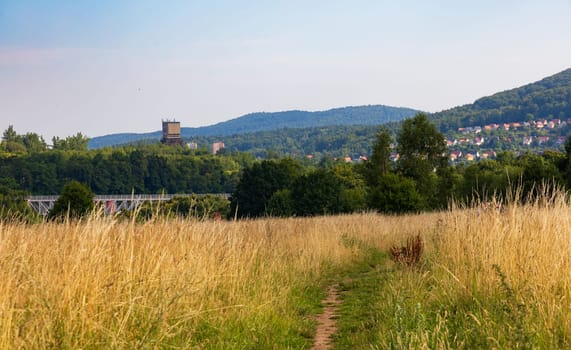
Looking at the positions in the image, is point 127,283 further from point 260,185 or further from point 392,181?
point 260,185

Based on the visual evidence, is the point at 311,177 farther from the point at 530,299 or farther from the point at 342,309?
the point at 530,299

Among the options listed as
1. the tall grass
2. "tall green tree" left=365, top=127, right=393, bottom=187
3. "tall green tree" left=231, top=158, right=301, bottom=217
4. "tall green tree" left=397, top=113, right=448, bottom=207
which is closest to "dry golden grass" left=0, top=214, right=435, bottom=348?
the tall grass

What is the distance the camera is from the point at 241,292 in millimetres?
9664

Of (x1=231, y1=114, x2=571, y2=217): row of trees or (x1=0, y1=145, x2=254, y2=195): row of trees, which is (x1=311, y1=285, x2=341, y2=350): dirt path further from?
(x1=0, y1=145, x2=254, y2=195): row of trees

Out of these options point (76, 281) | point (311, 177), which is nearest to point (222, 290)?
point (76, 281)

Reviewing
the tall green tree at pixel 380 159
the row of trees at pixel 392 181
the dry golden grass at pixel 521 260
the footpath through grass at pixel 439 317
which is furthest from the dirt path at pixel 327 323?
the tall green tree at pixel 380 159

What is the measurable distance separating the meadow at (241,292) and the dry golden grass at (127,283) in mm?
22

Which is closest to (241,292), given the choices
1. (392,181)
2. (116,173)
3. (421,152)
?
(392,181)

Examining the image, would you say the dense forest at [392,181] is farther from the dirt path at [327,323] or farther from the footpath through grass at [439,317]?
the footpath through grass at [439,317]

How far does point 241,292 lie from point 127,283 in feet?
8.91

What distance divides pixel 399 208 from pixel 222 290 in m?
36.1

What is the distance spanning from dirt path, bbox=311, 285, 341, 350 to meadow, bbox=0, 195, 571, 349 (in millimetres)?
147

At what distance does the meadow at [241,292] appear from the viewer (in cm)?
604

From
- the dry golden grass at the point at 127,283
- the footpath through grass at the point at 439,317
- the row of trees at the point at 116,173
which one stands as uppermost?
the dry golden grass at the point at 127,283
